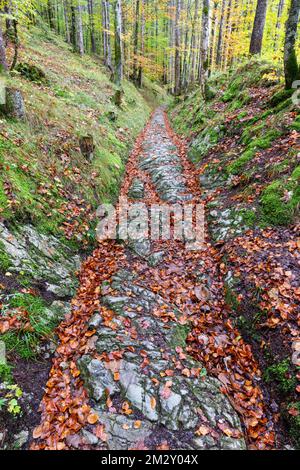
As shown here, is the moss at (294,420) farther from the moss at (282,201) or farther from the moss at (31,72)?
the moss at (31,72)

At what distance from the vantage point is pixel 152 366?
4.17 meters

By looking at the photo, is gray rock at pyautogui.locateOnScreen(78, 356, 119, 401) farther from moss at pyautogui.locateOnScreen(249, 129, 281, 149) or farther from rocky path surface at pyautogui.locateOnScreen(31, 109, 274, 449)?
moss at pyautogui.locateOnScreen(249, 129, 281, 149)

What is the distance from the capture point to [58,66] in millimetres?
15898

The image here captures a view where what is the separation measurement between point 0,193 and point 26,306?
2.27 metres

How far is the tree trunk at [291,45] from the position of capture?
25.6ft

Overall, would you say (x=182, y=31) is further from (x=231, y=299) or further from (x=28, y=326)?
(x=28, y=326)

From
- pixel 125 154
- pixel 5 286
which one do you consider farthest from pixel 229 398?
pixel 125 154

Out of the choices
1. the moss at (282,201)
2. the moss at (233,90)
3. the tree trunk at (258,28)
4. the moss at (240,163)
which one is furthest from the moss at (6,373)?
the tree trunk at (258,28)

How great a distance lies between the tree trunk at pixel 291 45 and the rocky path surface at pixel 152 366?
5.97 m

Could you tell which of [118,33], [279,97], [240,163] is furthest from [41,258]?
[118,33]

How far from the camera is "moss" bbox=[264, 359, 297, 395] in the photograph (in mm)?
3867

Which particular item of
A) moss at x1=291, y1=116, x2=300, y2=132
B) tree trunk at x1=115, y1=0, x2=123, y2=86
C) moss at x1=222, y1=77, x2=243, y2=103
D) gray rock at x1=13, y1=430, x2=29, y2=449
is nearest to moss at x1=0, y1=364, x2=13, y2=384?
gray rock at x1=13, y1=430, x2=29, y2=449

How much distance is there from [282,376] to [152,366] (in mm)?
1786

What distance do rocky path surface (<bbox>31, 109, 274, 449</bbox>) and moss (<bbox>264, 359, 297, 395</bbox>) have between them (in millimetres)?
235
